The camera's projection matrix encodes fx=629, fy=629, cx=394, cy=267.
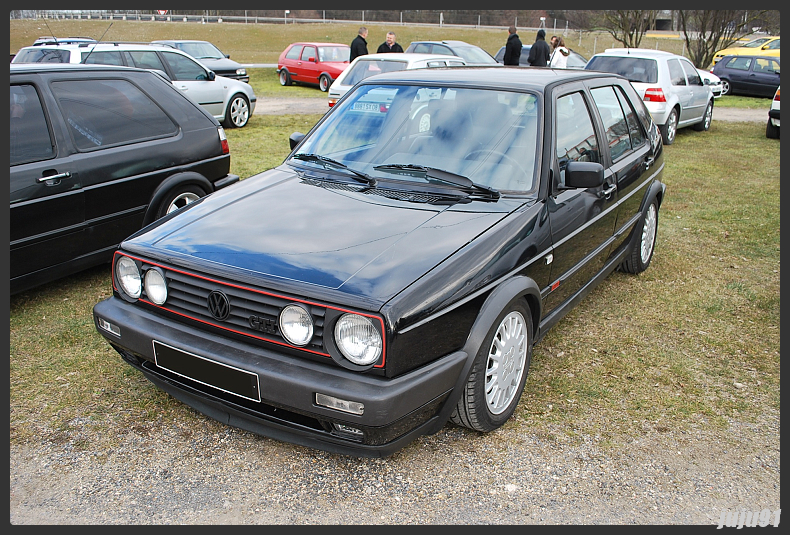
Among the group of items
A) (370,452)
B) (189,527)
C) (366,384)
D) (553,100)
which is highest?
(553,100)

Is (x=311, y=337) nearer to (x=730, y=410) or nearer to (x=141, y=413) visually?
(x=141, y=413)

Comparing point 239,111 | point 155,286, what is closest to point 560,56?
point 239,111

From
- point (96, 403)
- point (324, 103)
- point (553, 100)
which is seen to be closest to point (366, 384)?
point (96, 403)

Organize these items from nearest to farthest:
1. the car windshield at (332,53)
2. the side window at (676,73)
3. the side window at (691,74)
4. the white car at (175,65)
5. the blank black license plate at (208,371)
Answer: the blank black license plate at (208,371) → the white car at (175,65) → the side window at (676,73) → the side window at (691,74) → the car windshield at (332,53)

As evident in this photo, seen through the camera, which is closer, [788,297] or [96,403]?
[96,403]

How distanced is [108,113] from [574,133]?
3.51 meters

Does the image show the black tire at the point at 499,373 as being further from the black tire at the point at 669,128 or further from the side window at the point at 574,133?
the black tire at the point at 669,128

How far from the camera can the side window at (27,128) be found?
4.29 m

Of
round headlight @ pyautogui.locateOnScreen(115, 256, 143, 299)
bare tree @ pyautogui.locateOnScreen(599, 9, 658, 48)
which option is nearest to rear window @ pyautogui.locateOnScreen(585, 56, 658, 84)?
round headlight @ pyautogui.locateOnScreen(115, 256, 143, 299)

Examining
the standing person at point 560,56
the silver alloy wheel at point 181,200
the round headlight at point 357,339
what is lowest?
the silver alloy wheel at point 181,200

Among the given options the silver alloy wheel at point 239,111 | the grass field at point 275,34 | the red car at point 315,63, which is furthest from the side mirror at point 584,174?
the grass field at point 275,34

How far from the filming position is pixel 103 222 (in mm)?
4684

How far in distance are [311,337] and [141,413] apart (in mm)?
1330

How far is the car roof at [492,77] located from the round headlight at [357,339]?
77.9 inches
